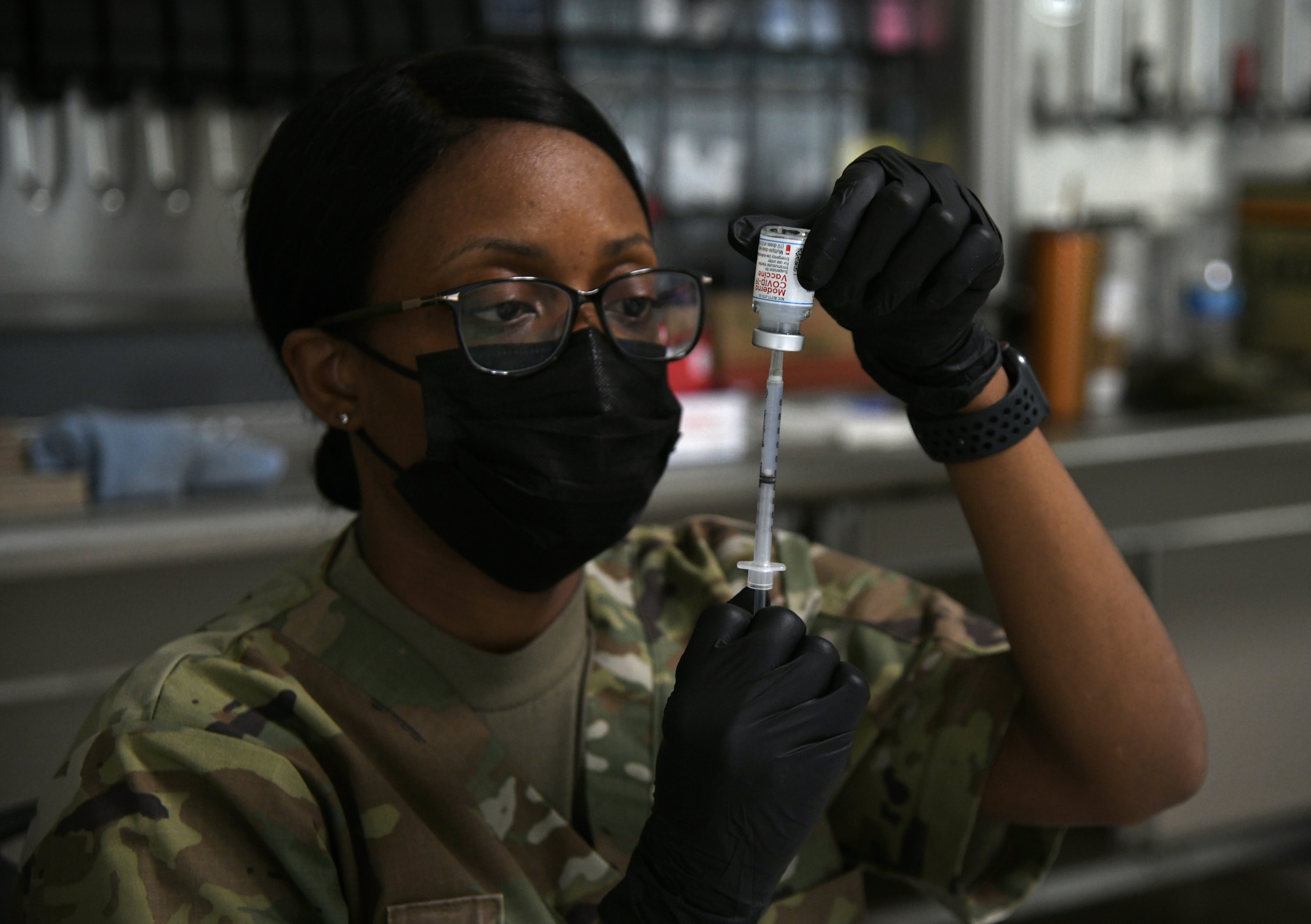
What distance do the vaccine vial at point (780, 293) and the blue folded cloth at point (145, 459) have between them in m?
1.51

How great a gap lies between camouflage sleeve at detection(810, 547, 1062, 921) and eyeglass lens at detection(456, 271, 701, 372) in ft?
1.09

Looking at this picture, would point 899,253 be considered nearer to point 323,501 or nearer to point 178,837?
point 178,837

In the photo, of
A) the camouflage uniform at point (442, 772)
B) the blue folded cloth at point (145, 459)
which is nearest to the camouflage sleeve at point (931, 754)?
the camouflage uniform at point (442, 772)

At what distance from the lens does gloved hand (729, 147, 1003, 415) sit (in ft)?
2.80

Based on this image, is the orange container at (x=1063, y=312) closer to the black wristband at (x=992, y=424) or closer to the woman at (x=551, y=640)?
the woman at (x=551, y=640)

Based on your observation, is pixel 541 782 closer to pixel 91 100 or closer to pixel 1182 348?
pixel 91 100

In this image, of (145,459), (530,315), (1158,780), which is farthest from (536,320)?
(145,459)

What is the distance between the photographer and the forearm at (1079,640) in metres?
1.03

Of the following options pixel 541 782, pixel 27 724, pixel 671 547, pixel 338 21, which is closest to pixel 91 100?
pixel 338 21

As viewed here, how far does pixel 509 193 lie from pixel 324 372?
241 millimetres

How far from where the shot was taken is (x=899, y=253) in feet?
2.85

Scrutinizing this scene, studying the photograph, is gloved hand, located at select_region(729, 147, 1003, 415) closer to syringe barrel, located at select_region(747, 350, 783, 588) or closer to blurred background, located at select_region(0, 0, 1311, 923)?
syringe barrel, located at select_region(747, 350, 783, 588)

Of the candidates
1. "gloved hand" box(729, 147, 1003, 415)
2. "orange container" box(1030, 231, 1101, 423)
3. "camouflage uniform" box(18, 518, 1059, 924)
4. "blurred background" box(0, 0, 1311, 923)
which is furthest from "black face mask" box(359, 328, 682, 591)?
"orange container" box(1030, 231, 1101, 423)

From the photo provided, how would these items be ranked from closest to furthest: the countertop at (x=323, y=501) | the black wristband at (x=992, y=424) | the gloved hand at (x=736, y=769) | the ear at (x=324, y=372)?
the gloved hand at (x=736, y=769), the black wristband at (x=992, y=424), the ear at (x=324, y=372), the countertop at (x=323, y=501)
